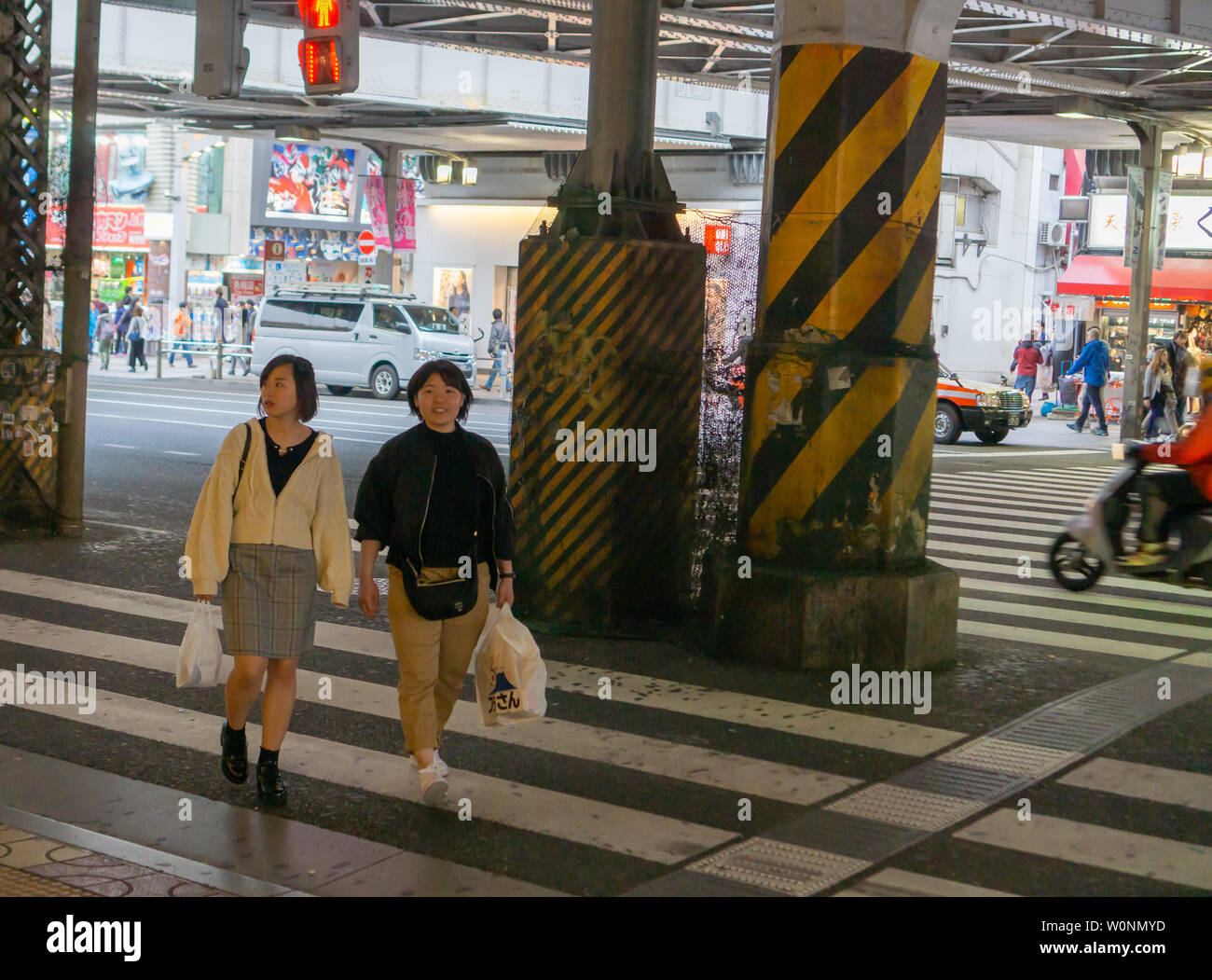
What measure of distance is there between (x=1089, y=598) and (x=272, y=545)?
298 inches

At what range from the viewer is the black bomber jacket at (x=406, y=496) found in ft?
18.8

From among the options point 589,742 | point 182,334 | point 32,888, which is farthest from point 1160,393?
point 182,334

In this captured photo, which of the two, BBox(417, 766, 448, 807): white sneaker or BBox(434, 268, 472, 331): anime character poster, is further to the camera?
BBox(434, 268, 472, 331): anime character poster

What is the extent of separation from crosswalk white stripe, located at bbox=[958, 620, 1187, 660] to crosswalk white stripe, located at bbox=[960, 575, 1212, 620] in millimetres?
1415

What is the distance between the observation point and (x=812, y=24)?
820cm

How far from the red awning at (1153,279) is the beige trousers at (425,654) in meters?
35.1

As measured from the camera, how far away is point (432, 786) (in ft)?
18.5

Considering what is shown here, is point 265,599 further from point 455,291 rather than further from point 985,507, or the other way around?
point 455,291

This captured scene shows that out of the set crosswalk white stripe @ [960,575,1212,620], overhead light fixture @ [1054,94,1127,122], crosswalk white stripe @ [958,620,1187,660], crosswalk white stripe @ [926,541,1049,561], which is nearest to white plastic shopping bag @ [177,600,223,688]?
crosswalk white stripe @ [958,620,1187,660]

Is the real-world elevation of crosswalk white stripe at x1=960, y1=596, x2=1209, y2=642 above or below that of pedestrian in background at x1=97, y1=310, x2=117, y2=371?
below

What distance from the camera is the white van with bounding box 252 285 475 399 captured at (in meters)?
30.3

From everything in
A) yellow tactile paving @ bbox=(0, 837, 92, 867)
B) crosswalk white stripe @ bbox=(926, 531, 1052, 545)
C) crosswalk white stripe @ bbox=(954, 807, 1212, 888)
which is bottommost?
yellow tactile paving @ bbox=(0, 837, 92, 867)

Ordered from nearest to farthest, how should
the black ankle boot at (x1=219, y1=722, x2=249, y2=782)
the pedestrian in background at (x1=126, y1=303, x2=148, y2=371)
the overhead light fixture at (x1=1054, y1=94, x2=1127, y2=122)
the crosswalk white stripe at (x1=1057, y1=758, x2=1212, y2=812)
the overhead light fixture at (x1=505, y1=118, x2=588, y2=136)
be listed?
the black ankle boot at (x1=219, y1=722, x2=249, y2=782) < the crosswalk white stripe at (x1=1057, y1=758, x2=1212, y2=812) < the overhead light fixture at (x1=1054, y1=94, x2=1127, y2=122) < the overhead light fixture at (x1=505, y1=118, x2=588, y2=136) < the pedestrian in background at (x1=126, y1=303, x2=148, y2=371)

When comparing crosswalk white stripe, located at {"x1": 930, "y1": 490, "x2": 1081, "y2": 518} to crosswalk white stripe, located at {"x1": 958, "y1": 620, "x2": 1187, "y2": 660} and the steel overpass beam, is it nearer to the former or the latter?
crosswalk white stripe, located at {"x1": 958, "y1": 620, "x2": 1187, "y2": 660}
